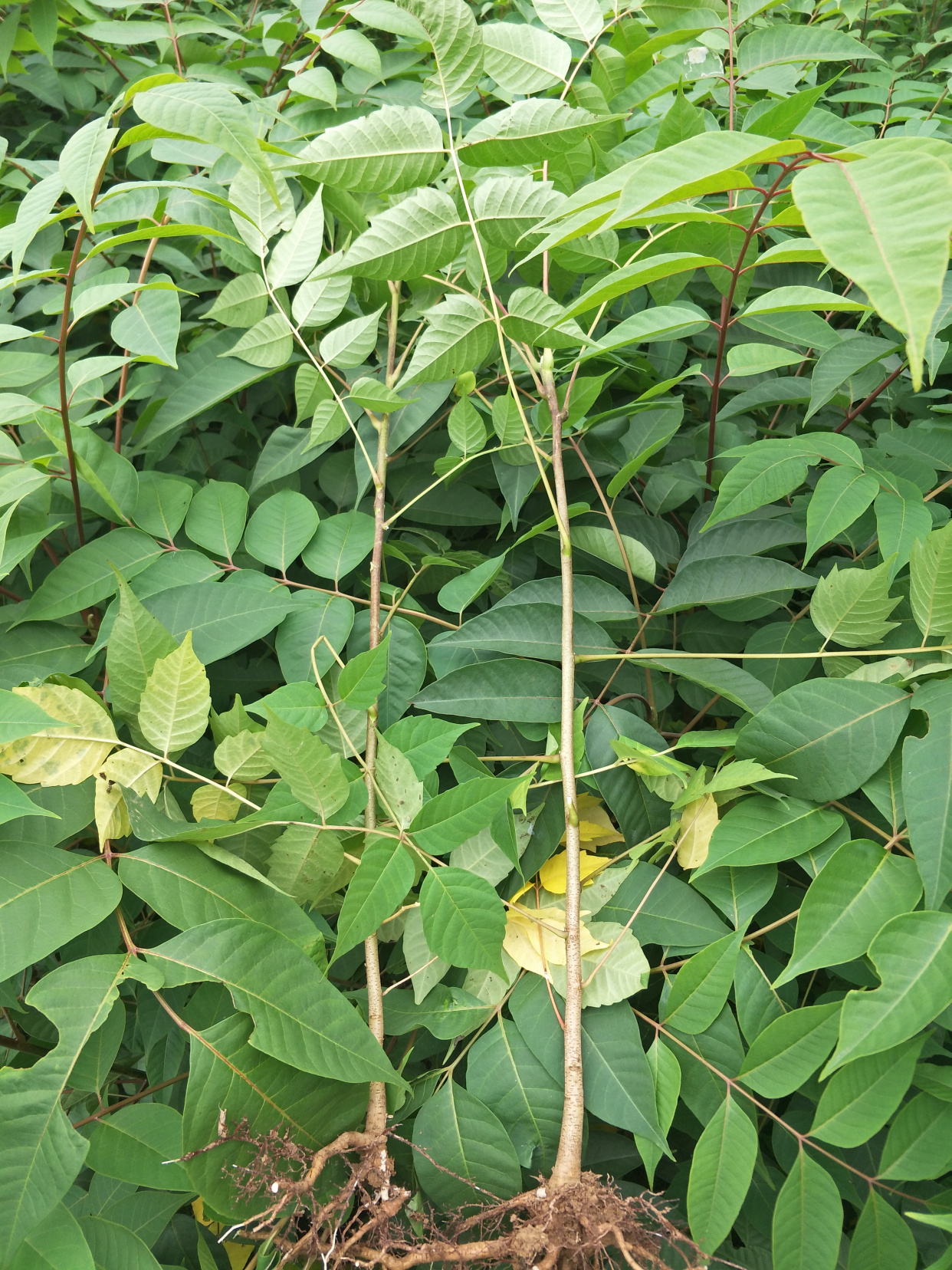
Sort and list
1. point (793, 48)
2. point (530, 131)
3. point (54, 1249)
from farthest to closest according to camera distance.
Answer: point (793, 48) < point (530, 131) < point (54, 1249)

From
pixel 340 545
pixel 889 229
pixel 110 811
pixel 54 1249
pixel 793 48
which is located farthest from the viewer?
pixel 793 48

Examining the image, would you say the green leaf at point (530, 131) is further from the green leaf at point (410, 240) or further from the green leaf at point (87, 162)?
the green leaf at point (87, 162)

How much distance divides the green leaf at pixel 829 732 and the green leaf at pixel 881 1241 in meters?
0.30

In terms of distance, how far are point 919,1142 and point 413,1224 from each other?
0.38m

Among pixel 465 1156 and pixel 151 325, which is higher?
pixel 151 325

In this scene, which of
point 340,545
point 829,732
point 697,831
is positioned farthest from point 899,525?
point 340,545

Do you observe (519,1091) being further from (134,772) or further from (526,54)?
(526,54)

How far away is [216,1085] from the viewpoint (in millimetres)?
597

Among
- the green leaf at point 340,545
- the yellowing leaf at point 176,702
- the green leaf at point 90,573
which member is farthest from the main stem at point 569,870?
the green leaf at point 90,573

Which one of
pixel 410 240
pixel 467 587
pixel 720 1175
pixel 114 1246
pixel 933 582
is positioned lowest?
pixel 114 1246

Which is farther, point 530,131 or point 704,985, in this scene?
point 530,131

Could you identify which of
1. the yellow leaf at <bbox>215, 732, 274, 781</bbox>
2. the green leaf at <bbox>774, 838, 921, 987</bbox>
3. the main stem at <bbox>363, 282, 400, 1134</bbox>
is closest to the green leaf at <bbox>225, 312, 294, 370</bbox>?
the main stem at <bbox>363, 282, 400, 1134</bbox>

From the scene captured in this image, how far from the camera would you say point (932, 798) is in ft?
2.02

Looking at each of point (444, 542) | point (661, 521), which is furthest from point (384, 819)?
point (661, 521)
